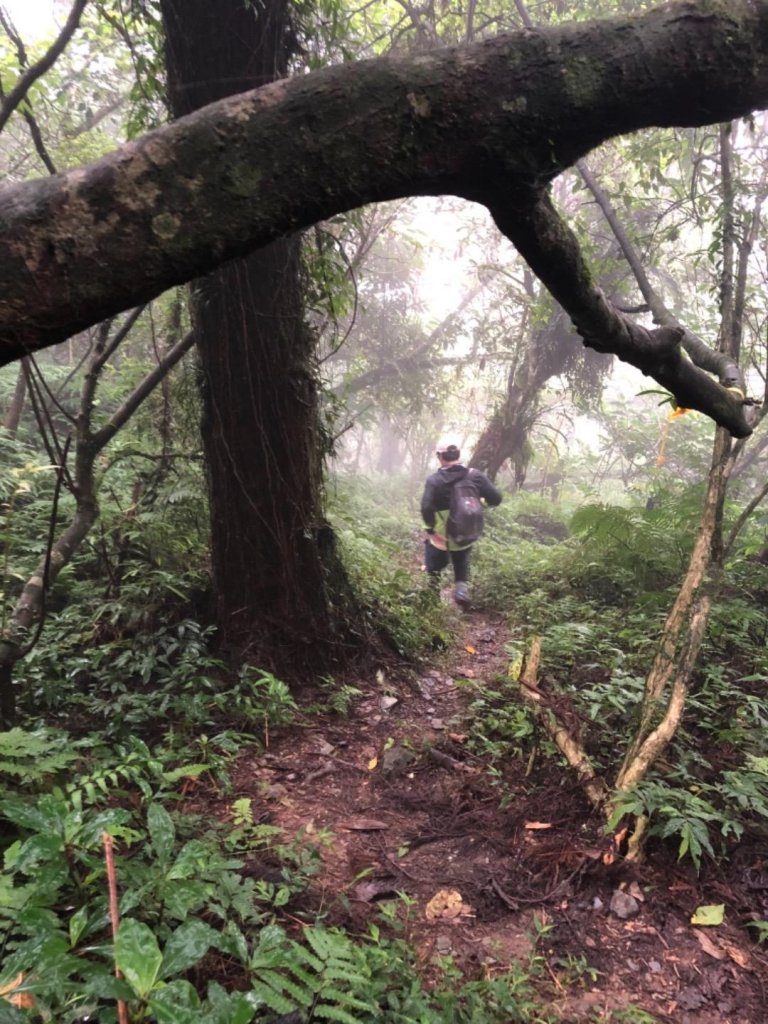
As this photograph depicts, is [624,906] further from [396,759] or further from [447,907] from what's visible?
[396,759]

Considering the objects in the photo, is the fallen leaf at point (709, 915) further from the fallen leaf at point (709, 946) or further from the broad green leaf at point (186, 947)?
the broad green leaf at point (186, 947)

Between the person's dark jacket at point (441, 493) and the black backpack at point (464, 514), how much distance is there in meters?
0.10

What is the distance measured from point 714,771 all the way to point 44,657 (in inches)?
154

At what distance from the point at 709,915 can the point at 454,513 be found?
528 cm

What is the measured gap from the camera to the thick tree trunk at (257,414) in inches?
143

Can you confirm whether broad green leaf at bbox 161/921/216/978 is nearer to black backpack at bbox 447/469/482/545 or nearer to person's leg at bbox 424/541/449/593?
black backpack at bbox 447/469/482/545

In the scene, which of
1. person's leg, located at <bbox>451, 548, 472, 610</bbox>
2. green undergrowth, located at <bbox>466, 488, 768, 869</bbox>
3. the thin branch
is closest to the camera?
green undergrowth, located at <bbox>466, 488, 768, 869</bbox>

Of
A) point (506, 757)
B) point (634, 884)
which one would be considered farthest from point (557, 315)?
point (634, 884)

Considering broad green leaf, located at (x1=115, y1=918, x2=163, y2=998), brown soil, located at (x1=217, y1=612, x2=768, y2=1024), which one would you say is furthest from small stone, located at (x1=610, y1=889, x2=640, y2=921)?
broad green leaf, located at (x1=115, y1=918, x2=163, y2=998)

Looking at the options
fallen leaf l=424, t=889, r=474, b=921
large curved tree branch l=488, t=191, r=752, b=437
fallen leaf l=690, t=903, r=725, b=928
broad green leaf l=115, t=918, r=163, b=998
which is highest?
large curved tree branch l=488, t=191, r=752, b=437

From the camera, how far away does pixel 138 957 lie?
4.55 feet

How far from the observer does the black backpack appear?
745cm

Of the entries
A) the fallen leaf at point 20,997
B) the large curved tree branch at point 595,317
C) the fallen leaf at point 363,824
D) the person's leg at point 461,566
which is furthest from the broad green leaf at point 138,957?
the person's leg at point 461,566

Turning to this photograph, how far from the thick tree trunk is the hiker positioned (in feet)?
10.2
